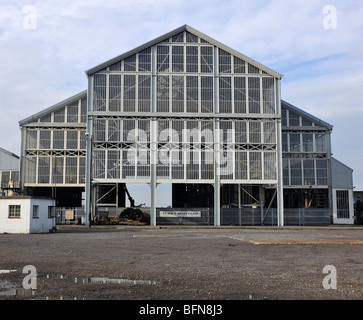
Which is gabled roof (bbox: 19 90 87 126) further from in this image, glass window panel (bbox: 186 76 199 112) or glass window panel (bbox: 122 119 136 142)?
glass window panel (bbox: 186 76 199 112)

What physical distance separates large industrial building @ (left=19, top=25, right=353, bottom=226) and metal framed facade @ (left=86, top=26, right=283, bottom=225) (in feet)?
0.36

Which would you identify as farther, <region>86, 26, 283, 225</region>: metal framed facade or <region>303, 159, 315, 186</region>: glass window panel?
<region>303, 159, 315, 186</region>: glass window panel

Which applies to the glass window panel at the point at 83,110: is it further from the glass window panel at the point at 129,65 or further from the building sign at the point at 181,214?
the building sign at the point at 181,214

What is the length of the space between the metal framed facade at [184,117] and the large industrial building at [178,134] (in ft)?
0.36

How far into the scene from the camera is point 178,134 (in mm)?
A: 47812

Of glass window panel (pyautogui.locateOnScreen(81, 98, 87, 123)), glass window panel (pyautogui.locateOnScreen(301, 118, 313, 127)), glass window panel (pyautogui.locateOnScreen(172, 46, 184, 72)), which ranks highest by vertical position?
glass window panel (pyautogui.locateOnScreen(172, 46, 184, 72))

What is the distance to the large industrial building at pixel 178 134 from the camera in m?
47.2

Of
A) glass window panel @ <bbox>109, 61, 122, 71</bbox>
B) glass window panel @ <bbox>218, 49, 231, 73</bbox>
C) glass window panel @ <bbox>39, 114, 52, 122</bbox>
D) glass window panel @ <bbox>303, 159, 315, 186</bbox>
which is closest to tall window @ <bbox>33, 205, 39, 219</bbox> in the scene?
glass window panel @ <bbox>109, 61, 122, 71</bbox>

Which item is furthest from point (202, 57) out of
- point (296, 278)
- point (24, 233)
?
point (296, 278)

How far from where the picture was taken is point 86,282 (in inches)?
392

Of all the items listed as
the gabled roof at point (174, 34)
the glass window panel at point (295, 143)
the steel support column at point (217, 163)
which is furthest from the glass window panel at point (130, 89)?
the glass window panel at point (295, 143)

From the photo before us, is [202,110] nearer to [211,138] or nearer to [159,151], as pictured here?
[211,138]

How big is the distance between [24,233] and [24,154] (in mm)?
22396

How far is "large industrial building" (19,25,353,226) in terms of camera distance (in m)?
47.2
